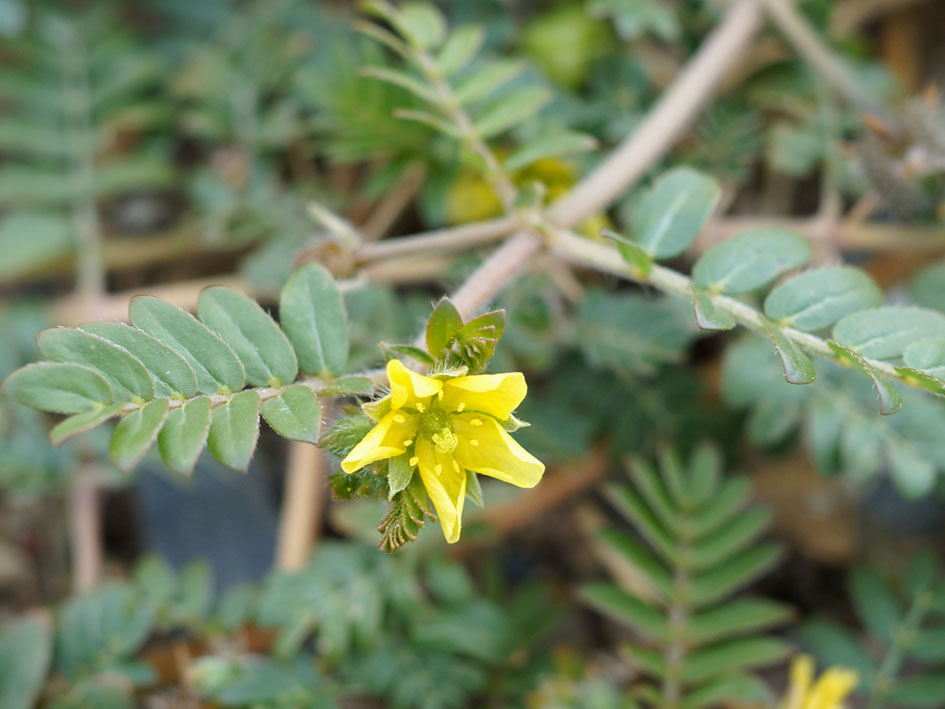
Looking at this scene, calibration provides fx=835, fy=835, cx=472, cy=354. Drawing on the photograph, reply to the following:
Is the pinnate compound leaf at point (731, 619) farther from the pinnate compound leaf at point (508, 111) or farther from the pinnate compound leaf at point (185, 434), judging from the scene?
the pinnate compound leaf at point (185, 434)

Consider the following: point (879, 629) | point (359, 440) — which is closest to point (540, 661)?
point (879, 629)

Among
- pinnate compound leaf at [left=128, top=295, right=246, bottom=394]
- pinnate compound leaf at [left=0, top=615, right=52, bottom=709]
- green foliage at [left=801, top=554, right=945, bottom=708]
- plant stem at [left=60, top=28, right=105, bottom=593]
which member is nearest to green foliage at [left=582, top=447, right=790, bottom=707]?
green foliage at [left=801, top=554, right=945, bottom=708]

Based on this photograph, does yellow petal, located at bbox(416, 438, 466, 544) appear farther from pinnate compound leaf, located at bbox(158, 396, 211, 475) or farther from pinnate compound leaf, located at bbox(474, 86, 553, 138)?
pinnate compound leaf, located at bbox(474, 86, 553, 138)

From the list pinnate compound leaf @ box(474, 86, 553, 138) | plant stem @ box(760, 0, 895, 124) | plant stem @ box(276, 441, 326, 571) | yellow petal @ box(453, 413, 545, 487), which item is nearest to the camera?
yellow petal @ box(453, 413, 545, 487)

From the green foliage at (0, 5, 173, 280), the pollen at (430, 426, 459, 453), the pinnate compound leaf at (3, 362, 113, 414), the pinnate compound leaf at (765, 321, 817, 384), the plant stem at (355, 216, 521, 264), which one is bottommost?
the pollen at (430, 426, 459, 453)

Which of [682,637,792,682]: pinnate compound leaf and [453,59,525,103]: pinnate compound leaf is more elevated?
[453,59,525,103]: pinnate compound leaf

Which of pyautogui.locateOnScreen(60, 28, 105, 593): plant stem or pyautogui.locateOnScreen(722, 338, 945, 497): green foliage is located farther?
pyautogui.locateOnScreen(60, 28, 105, 593): plant stem
